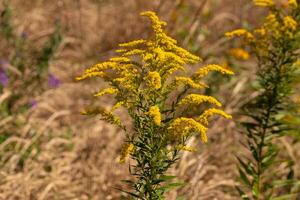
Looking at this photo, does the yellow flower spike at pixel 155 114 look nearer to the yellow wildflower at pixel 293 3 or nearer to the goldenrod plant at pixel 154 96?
the goldenrod plant at pixel 154 96

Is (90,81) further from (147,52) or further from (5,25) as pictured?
(147,52)

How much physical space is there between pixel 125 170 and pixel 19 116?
121 cm

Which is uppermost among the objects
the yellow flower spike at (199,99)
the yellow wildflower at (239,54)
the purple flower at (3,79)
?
the yellow wildflower at (239,54)

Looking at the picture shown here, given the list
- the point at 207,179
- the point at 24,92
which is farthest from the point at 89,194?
the point at 24,92

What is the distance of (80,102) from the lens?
219 inches

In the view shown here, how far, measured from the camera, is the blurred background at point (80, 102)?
425 cm

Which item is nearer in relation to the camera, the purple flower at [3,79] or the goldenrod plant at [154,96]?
A: the goldenrod plant at [154,96]

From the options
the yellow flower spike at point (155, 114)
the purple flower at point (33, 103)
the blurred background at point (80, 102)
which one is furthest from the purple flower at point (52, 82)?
the yellow flower spike at point (155, 114)

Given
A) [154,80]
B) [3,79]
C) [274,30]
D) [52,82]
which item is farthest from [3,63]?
[154,80]

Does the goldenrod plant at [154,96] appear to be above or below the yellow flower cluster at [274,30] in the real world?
below

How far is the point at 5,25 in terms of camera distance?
4.98 metres

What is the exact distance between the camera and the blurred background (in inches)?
167

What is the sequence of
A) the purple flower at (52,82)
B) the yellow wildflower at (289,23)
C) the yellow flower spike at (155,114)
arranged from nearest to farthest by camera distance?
the yellow flower spike at (155,114) < the yellow wildflower at (289,23) < the purple flower at (52,82)

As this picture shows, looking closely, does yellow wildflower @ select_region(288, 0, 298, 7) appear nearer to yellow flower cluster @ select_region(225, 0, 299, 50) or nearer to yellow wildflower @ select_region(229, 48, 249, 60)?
yellow flower cluster @ select_region(225, 0, 299, 50)
